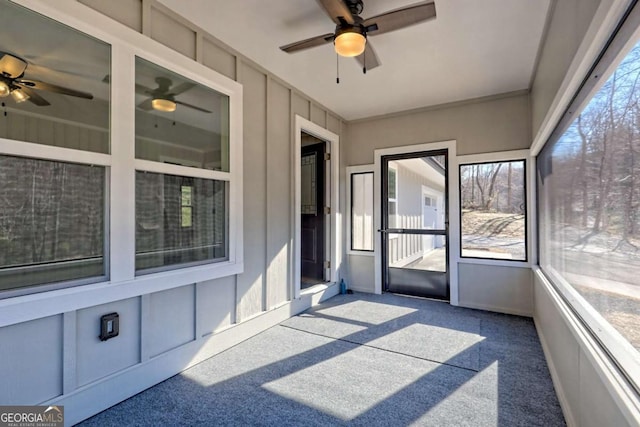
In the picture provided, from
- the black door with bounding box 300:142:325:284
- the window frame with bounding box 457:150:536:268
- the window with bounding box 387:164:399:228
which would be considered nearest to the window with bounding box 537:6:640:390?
the window frame with bounding box 457:150:536:268

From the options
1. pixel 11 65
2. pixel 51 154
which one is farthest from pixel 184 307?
pixel 11 65

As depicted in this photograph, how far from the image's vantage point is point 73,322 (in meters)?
1.85

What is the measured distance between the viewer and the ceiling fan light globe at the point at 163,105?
231 centimetres

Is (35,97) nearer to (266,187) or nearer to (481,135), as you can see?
(266,187)

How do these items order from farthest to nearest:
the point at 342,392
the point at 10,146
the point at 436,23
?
the point at 436,23, the point at 342,392, the point at 10,146

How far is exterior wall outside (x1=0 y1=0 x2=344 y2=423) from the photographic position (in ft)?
5.77

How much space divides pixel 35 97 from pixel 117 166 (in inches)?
20.7

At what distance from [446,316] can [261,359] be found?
2261mm

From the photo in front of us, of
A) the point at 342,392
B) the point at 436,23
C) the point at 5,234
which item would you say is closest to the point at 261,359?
the point at 342,392

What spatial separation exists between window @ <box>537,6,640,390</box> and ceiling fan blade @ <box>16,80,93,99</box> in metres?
2.76

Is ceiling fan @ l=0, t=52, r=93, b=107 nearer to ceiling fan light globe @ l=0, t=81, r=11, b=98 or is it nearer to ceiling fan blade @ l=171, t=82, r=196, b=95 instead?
ceiling fan light globe @ l=0, t=81, r=11, b=98

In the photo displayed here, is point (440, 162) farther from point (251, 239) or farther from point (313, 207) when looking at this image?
point (251, 239)

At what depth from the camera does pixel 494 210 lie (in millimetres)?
3938

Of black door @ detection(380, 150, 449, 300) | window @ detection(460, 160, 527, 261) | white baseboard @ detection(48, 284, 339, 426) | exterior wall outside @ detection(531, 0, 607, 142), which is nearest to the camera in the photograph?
exterior wall outside @ detection(531, 0, 607, 142)
